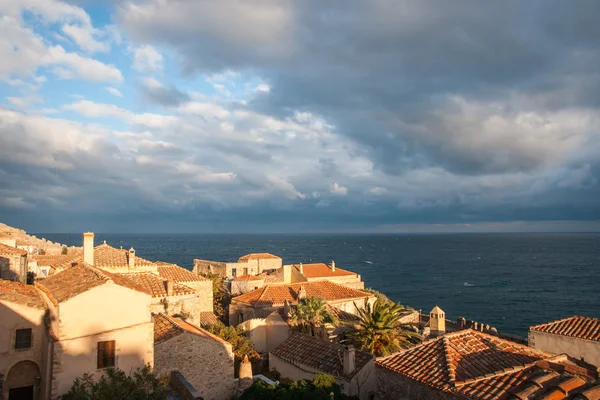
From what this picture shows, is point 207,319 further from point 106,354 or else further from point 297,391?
point 106,354

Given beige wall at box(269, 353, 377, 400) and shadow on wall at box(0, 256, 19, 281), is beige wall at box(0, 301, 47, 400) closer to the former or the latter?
shadow on wall at box(0, 256, 19, 281)

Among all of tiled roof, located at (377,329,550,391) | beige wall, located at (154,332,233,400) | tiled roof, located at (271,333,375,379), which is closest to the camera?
tiled roof, located at (377,329,550,391)

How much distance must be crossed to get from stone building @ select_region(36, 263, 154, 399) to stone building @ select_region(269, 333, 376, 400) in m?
8.82

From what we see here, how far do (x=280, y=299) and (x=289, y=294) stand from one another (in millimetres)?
1438

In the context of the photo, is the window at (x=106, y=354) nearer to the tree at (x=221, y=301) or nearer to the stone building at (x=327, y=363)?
the stone building at (x=327, y=363)

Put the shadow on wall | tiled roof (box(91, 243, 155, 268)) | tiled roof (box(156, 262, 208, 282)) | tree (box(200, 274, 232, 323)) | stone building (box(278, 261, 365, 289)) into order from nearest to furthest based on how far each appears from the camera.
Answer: the shadow on wall
tiled roof (box(91, 243, 155, 268))
tiled roof (box(156, 262, 208, 282))
tree (box(200, 274, 232, 323))
stone building (box(278, 261, 365, 289))

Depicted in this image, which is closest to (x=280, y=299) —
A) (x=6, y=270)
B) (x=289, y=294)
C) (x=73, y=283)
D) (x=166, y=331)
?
(x=289, y=294)

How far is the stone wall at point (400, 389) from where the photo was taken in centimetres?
1411

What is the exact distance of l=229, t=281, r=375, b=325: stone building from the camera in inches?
1302

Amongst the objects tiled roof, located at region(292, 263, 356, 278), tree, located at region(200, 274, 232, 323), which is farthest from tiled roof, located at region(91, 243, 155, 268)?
tiled roof, located at region(292, 263, 356, 278)

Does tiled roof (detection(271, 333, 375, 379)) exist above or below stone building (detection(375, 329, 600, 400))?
below

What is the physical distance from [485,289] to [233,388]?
8725 centimetres

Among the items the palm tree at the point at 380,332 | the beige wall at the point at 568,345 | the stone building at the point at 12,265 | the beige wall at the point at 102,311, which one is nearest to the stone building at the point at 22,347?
the beige wall at the point at 102,311

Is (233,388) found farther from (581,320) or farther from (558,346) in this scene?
(581,320)
